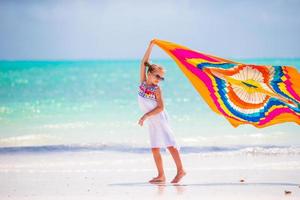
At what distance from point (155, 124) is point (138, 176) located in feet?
2.53

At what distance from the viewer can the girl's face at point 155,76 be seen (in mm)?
7789

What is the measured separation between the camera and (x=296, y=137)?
470 inches

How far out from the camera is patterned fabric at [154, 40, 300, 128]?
823cm

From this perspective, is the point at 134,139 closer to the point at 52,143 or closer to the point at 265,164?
the point at 52,143

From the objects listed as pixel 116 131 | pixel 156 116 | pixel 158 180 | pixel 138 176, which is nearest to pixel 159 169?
pixel 158 180

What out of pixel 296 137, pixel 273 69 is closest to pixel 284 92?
pixel 273 69

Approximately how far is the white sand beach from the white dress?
454mm

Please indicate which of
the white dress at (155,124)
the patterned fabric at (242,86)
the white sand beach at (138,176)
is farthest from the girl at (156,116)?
the patterned fabric at (242,86)

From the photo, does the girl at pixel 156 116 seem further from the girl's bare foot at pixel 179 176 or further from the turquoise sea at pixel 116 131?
the turquoise sea at pixel 116 131

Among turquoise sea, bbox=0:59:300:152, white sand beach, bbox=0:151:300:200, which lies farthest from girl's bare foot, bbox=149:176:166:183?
turquoise sea, bbox=0:59:300:152

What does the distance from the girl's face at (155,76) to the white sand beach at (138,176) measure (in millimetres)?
1081

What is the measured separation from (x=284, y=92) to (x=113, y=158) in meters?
2.60

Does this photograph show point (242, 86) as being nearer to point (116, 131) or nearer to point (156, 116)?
point (156, 116)

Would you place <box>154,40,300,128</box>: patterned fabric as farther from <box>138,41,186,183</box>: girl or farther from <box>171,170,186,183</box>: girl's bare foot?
<box>171,170,186,183</box>: girl's bare foot
